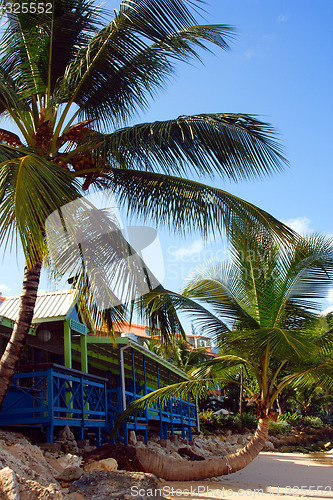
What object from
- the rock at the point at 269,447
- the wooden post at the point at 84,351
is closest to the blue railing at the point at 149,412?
the wooden post at the point at 84,351

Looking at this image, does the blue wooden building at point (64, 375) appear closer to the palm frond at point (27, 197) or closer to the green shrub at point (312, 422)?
the palm frond at point (27, 197)

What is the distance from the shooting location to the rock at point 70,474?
272 inches

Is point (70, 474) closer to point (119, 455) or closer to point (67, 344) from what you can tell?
point (119, 455)

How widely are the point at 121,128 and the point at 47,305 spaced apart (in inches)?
215

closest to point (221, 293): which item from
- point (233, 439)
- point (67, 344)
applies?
point (67, 344)

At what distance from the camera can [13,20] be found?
25.8 feet

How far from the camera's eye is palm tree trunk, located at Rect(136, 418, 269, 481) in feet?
30.0

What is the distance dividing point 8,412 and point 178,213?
475 centimetres

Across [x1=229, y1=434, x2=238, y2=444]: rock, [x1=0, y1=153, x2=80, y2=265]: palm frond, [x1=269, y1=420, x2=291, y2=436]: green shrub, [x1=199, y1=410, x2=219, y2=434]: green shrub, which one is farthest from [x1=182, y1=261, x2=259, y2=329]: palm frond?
[x1=269, y1=420, x2=291, y2=436]: green shrub

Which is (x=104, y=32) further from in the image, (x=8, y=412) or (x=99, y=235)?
(x=8, y=412)

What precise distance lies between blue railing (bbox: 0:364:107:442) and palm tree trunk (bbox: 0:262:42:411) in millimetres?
1316

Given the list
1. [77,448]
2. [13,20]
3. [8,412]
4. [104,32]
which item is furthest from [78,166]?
[77,448]

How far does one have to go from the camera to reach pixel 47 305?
11.3m

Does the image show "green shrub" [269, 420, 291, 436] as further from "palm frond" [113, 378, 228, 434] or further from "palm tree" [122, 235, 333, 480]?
"palm frond" [113, 378, 228, 434]
